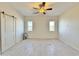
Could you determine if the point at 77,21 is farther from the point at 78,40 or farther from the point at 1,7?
the point at 1,7

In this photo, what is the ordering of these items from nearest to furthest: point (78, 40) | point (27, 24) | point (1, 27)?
point (1, 27), point (78, 40), point (27, 24)

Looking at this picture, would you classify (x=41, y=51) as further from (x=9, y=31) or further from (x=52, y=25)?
(x=52, y=25)

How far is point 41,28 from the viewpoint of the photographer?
11.5 m

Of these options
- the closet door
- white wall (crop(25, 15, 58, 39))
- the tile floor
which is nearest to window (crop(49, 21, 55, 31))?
white wall (crop(25, 15, 58, 39))

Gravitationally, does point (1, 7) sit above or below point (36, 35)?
above

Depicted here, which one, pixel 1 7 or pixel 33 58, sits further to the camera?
pixel 1 7

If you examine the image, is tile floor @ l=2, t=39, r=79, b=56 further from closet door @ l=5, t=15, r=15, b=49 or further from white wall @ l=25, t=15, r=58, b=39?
white wall @ l=25, t=15, r=58, b=39

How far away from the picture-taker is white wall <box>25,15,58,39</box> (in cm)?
1143

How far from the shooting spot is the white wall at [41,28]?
1143cm

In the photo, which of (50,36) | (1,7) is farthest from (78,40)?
(50,36)

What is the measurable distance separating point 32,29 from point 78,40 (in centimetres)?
629

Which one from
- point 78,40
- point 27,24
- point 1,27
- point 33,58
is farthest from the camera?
point 27,24

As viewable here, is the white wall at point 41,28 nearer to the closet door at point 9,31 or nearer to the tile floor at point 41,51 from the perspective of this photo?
the closet door at point 9,31

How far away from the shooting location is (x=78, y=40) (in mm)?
5746
